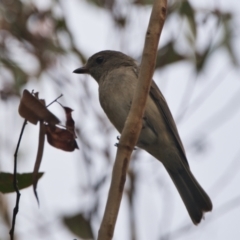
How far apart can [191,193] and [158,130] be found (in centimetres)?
57

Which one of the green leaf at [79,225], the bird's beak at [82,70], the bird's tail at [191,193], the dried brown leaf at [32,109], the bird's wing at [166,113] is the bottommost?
the green leaf at [79,225]

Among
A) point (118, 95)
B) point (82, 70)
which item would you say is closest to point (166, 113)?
point (118, 95)

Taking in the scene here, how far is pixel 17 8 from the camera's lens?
16.8ft

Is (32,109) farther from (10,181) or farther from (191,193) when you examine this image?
(191,193)

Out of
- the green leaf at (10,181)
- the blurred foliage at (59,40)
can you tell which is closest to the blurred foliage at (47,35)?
the blurred foliage at (59,40)

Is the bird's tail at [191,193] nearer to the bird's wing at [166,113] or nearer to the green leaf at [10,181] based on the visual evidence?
the bird's wing at [166,113]

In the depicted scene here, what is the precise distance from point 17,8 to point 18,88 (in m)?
0.80

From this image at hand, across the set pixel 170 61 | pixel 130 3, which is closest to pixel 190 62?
pixel 170 61

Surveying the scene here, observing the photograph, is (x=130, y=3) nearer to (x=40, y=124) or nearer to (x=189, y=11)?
(x=189, y=11)

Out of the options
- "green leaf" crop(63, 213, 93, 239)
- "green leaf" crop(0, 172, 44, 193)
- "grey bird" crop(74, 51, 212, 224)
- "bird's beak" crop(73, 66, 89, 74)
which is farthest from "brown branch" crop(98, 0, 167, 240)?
"bird's beak" crop(73, 66, 89, 74)

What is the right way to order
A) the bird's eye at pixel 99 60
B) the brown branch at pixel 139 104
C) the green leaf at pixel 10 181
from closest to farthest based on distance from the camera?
the brown branch at pixel 139 104 < the green leaf at pixel 10 181 < the bird's eye at pixel 99 60

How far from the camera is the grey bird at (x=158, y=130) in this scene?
14.1 ft

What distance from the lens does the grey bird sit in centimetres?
429

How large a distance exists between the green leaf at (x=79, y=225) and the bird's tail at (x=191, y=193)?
755mm
